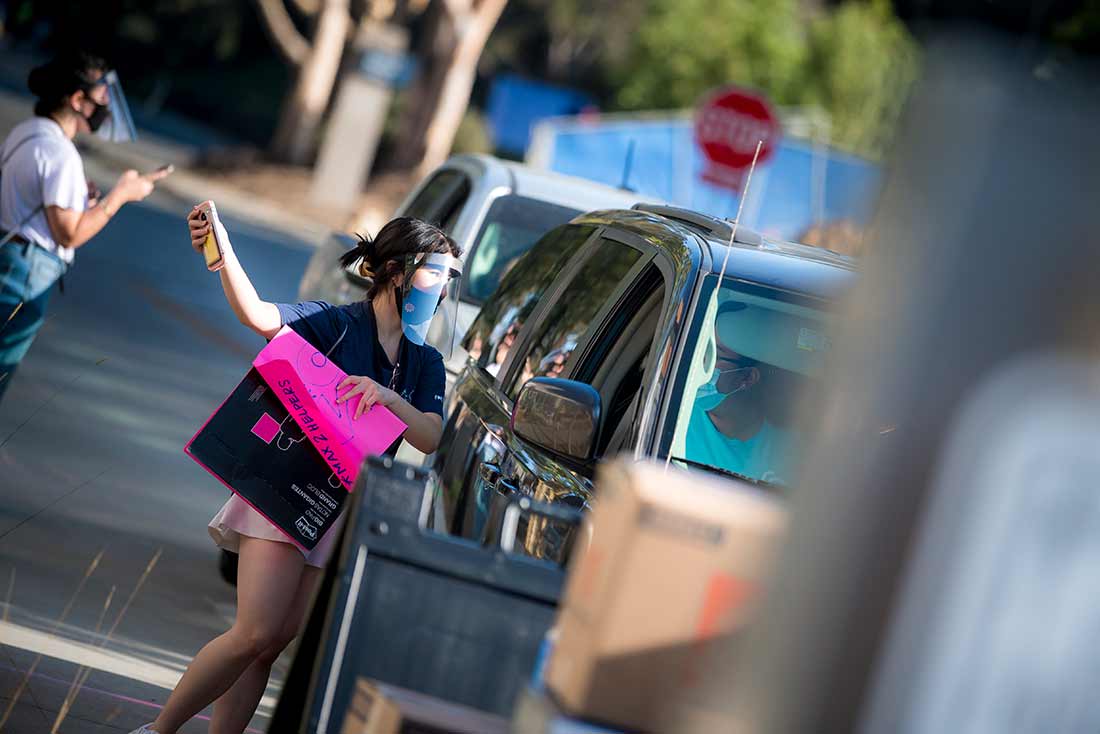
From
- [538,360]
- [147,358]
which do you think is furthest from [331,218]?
[538,360]

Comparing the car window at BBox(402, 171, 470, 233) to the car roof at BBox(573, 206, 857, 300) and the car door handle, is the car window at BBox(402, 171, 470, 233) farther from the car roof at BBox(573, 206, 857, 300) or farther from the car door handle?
the car door handle

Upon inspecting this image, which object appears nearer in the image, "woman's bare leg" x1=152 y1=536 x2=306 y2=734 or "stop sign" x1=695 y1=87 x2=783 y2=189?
"woman's bare leg" x1=152 y1=536 x2=306 y2=734

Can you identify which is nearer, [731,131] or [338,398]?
Result: [338,398]

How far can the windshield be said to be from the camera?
4805 millimetres

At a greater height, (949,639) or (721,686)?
(949,639)

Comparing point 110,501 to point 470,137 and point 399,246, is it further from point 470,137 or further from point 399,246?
point 470,137

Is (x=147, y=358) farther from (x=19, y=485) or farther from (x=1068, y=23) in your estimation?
(x=1068, y=23)

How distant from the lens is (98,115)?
733cm

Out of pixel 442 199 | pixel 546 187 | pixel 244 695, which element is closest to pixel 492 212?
pixel 546 187

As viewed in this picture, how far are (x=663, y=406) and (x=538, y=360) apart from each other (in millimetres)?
1082

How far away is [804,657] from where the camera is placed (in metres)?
1.80

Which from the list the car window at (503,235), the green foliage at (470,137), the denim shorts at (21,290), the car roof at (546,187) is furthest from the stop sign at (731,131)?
the green foliage at (470,137)

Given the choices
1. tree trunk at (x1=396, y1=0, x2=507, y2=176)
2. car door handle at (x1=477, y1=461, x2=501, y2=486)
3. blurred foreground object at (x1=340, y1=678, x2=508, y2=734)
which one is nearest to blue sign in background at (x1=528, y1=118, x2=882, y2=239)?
car door handle at (x1=477, y1=461, x2=501, y2=486)

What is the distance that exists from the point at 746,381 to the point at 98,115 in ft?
12.0
